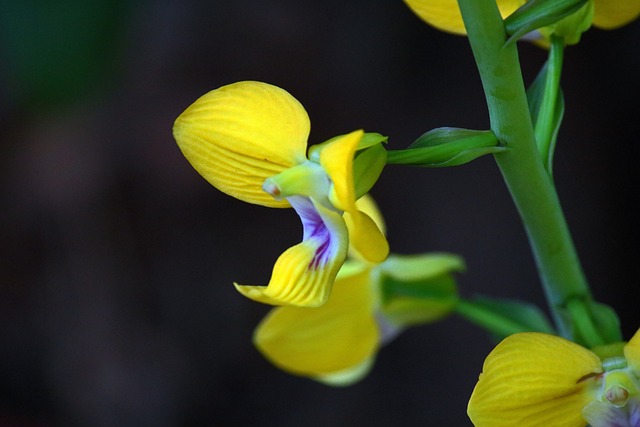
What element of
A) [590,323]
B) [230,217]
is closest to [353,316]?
[590,323]

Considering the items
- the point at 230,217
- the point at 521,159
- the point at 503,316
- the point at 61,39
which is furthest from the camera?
the point at 230,217

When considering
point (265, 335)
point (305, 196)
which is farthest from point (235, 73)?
point (305, 196)

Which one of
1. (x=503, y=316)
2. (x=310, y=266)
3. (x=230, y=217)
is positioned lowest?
(x=230, y=217)

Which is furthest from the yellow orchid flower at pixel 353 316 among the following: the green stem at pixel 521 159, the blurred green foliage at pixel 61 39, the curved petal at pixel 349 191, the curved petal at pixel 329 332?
the blurred green foliage at pixel 61 39

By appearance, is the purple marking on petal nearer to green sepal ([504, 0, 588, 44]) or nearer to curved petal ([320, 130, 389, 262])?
curved petal ([320, 130, 389, 262])

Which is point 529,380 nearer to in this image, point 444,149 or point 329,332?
point 444,149
